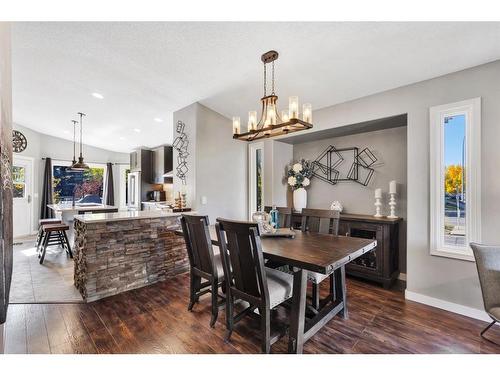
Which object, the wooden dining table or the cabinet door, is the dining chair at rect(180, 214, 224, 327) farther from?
the cabinet door

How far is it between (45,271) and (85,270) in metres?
1.55

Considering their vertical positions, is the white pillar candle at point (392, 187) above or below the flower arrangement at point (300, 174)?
below

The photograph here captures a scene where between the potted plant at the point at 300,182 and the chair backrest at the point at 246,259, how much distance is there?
2.29 meters

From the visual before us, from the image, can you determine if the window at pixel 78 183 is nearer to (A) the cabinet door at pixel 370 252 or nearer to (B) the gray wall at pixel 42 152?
(B) the gray wall at pixel 42 152

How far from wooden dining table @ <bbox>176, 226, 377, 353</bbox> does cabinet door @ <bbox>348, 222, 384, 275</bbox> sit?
97 centimetres

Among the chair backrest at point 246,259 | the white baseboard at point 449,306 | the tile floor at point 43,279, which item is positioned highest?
the chair backrest at point 246,259

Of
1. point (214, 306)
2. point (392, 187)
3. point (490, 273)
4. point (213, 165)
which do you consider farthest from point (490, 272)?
point (213, 165)

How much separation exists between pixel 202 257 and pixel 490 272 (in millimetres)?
2413

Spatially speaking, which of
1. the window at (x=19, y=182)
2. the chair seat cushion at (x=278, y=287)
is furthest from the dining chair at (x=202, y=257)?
the window at (x=19, y=182)

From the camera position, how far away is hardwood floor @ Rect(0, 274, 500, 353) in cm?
183

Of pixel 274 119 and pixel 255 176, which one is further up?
pixel 274 119

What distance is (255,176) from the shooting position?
14.3ft

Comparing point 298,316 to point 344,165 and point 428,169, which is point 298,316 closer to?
point 428,169

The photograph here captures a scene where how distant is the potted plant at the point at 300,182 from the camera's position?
3957 mm
